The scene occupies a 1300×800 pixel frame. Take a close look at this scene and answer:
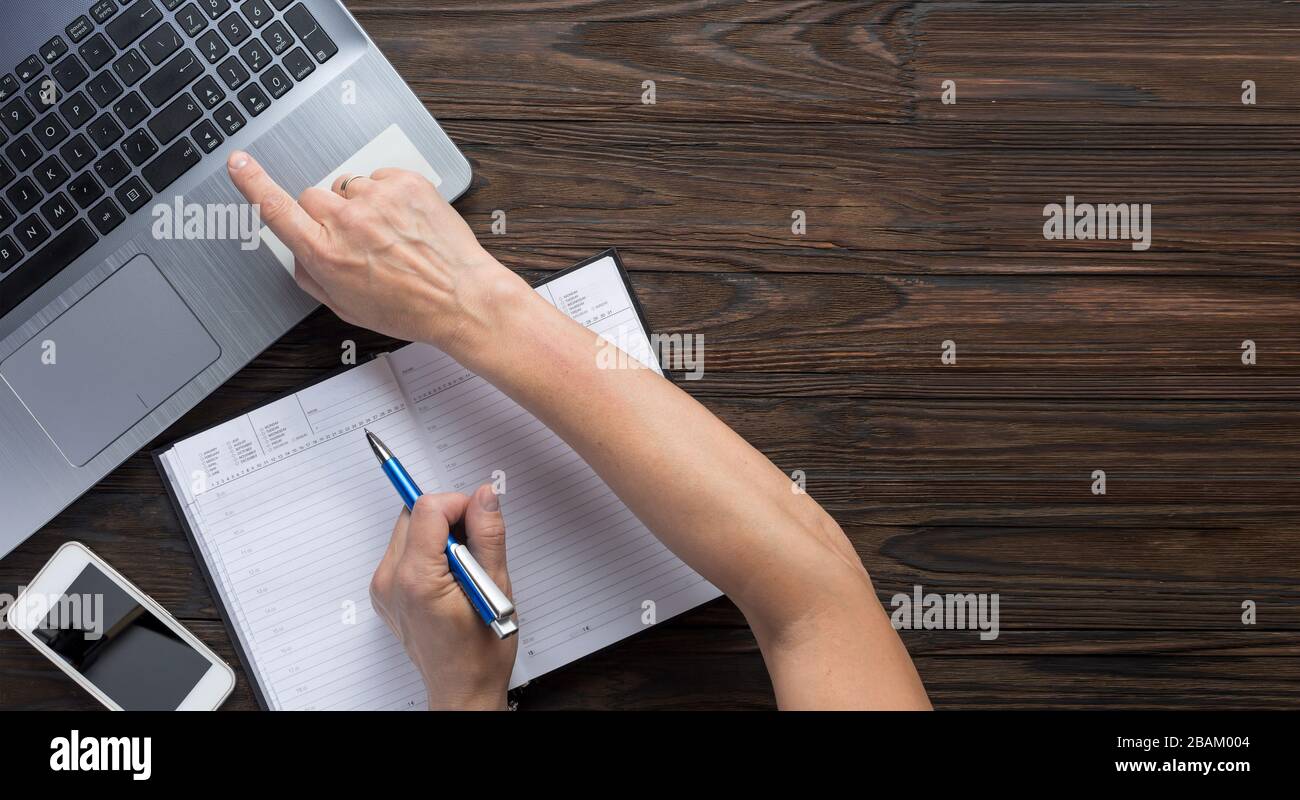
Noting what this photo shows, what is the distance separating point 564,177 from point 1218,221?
2.27ft

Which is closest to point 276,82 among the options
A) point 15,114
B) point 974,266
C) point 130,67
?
point 130,67

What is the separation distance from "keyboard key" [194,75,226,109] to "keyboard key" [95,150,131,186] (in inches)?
3.5

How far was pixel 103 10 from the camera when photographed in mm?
775

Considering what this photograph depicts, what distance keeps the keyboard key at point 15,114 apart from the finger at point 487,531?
1.71 ft

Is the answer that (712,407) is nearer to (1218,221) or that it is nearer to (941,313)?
(941,313)

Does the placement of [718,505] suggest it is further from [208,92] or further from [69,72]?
[69,72]

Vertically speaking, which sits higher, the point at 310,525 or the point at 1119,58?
the point at 1119,58

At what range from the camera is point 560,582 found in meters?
0.85

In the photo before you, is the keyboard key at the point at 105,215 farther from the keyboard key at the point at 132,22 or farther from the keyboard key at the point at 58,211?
the keyboard key at the point at 132,22

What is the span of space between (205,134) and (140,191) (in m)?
0.08

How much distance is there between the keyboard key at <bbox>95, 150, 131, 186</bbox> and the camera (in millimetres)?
774

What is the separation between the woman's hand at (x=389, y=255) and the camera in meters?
0.77

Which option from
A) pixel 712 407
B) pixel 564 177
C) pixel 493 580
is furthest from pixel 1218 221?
pixel 493 580

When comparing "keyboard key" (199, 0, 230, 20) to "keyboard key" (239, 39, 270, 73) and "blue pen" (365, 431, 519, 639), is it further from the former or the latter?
"blue pen" (365, 431, 519, 639)
